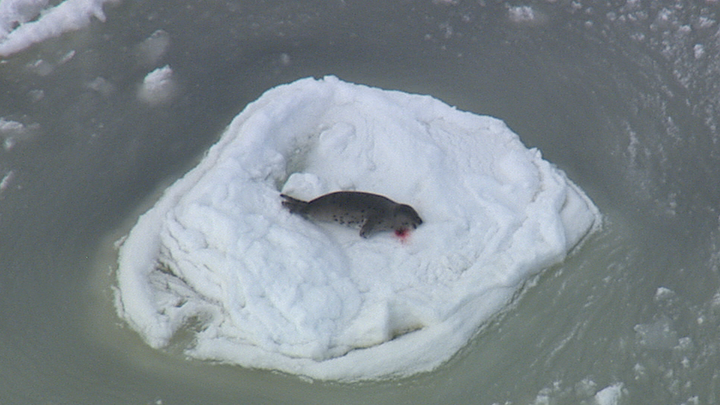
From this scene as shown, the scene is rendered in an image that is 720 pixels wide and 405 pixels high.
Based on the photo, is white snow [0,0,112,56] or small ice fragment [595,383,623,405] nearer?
small ice fragment [595,383,623,405]

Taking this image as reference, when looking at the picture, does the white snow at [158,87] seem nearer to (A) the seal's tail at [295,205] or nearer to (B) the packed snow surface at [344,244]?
(B) the packed snow surface at [344,244]

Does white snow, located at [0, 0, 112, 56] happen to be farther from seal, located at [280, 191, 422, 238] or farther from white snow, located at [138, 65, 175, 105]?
seal, located at [280, 191, 422, 238]

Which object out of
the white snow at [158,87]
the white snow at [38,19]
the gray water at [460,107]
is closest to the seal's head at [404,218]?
the gray water at [460,107]

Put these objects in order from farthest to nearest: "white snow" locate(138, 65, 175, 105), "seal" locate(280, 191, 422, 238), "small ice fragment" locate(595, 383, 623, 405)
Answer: "white snow" locate(138, 65, 175, 105) → "seal" locate(280, 191, 422, 238) → "small ice fragment" locate(595, 383, 623, 405)

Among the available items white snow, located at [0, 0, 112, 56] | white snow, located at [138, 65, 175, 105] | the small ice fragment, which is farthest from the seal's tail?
white snow, located at [0, 0, 112, 56]

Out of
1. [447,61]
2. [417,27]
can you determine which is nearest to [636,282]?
[447,61]

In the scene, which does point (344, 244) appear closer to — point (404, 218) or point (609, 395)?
point (404, 218)

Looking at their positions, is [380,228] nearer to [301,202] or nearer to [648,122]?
[301,202]

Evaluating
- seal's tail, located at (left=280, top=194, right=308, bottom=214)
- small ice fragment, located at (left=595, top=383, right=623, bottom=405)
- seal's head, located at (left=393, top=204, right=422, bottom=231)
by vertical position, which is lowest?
seal's tail, located at (left=280, top=194, right=308, bottom=214)
